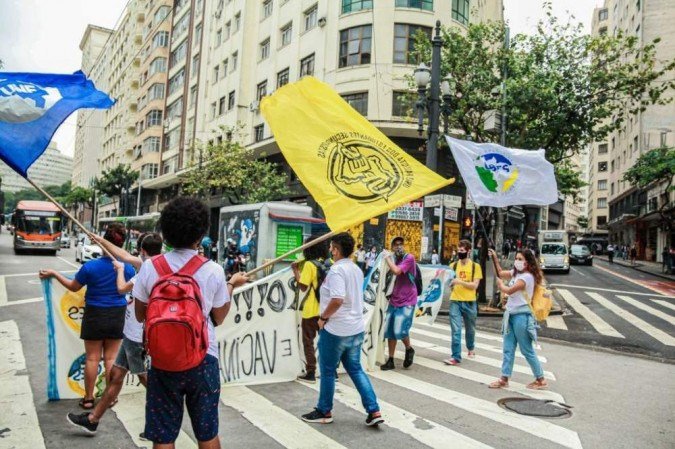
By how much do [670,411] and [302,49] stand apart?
96.3ft

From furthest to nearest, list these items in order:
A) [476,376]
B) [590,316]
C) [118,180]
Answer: [118,180]
[590,316]
[476,376]

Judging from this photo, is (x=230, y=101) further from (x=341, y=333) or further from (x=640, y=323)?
(x=341, y=333)

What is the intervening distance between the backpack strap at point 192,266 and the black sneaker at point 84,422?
226cm

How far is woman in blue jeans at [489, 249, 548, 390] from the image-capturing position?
6.37m

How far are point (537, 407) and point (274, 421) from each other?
2822 millimetres

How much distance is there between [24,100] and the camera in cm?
481

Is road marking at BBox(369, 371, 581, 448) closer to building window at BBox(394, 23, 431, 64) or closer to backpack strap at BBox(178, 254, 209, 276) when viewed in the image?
backpack strap at BBox(178, 254, 209, 276)

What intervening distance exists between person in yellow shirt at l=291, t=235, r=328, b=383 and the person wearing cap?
1.23 metres

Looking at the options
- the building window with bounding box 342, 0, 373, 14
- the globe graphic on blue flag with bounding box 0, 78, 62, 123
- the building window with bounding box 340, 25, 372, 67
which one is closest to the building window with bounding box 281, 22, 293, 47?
the building window with bounding box 342, 0, 373, 14

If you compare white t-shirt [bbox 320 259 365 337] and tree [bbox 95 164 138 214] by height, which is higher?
tree [bbox 95 164 138 214]

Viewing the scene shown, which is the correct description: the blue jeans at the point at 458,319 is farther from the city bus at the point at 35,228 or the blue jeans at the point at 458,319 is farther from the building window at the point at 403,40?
the city bus at the point at 35,228

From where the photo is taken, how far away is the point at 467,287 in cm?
762

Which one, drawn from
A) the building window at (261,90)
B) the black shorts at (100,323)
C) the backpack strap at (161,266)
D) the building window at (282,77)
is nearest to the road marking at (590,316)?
the black shorts at (100,323)

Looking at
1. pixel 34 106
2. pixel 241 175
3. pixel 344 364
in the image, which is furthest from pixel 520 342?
pixel 241 175
